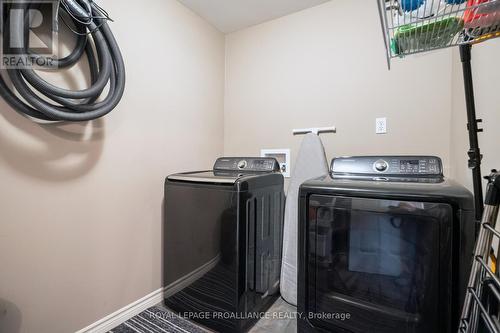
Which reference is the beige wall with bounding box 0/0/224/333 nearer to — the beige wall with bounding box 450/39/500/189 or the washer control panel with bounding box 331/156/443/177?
the washer control panel with bounding box 331/156/443/177

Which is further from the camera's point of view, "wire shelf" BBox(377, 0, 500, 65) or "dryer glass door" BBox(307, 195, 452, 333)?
"dryer glass door" BBox(307, 195, 452, 333)

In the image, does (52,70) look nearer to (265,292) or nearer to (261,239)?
(261,239)

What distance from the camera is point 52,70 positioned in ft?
3.70

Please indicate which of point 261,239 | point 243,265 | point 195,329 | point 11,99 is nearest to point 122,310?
point 195,329

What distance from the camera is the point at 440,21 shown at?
743mm

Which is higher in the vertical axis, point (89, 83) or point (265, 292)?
point (89, 83)

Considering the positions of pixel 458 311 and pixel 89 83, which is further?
pixel 89 83

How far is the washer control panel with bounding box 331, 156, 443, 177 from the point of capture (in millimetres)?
1216

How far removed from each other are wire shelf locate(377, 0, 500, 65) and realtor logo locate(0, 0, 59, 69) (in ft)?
4.31

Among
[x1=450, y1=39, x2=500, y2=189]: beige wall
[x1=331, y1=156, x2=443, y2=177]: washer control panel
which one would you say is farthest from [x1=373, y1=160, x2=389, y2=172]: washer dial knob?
[x1=450, y1=39, x2=500, y2=189]: beige wall

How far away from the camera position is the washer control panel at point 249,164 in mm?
1633

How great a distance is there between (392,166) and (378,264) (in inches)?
22.6

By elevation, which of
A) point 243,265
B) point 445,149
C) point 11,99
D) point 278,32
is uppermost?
point 278,32

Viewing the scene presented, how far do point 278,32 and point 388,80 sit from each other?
39.7 inches
